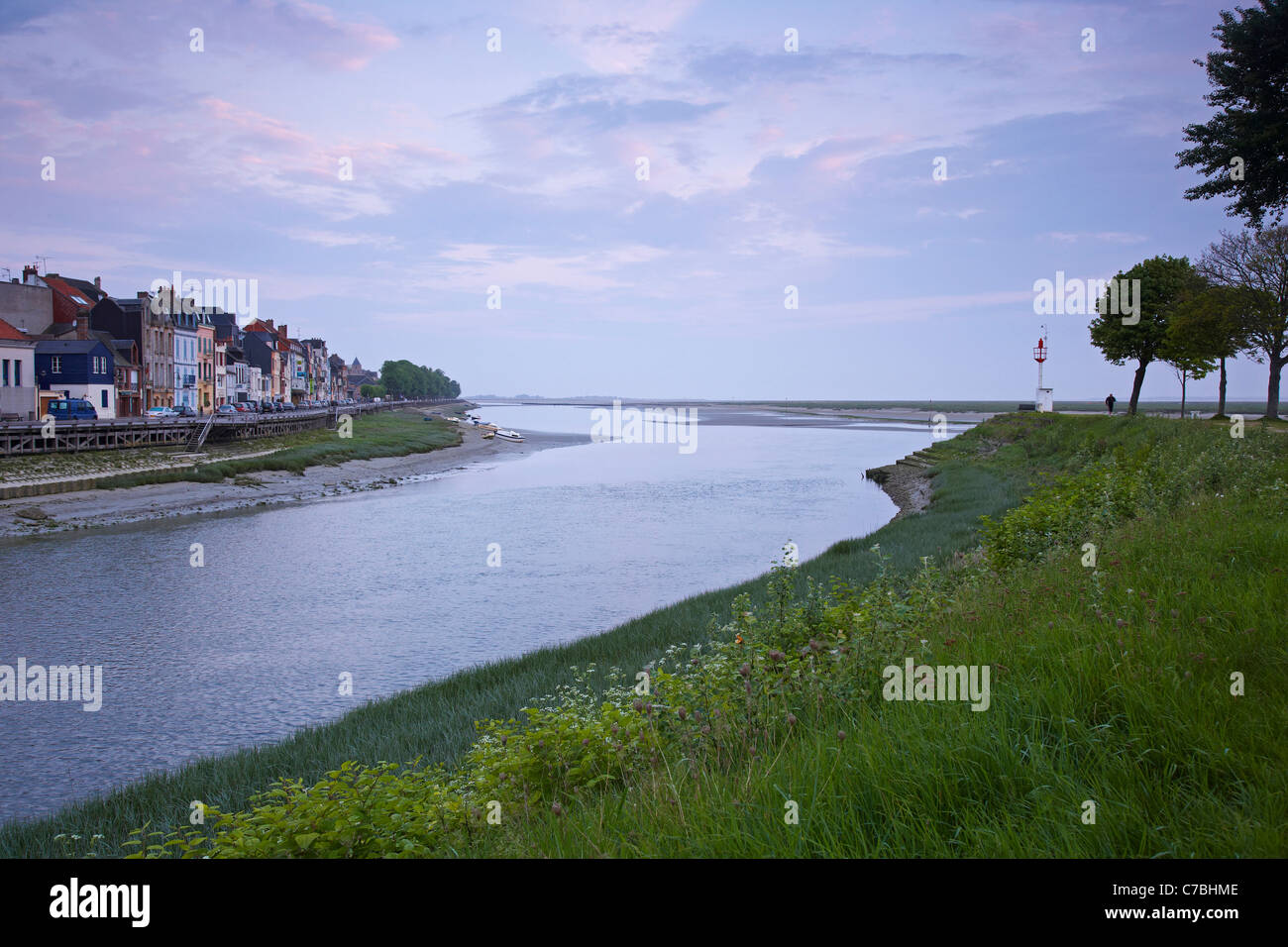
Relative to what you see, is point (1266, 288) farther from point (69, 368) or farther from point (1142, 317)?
point (69, 368)

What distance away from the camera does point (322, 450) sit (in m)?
69.1

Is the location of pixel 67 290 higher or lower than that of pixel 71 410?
higher

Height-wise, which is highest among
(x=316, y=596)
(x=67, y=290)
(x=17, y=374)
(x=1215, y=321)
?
(x=67, y=290)

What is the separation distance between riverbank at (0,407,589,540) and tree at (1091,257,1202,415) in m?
50.3

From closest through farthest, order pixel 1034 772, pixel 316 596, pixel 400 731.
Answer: pixel 1034 772 < pixel 400 731 < pixel 316 596

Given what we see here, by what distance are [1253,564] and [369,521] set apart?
127ft

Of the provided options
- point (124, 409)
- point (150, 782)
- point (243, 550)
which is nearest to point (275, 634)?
point (150, 782)

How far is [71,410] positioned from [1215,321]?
225ft

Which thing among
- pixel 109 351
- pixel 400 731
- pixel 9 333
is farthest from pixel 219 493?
pixel 400 731

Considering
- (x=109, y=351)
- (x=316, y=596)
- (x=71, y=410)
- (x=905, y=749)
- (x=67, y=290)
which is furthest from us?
(x=67, y=290)

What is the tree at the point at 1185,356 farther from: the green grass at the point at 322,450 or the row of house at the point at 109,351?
the row of house at the point at 109,351

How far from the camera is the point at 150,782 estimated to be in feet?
36.6

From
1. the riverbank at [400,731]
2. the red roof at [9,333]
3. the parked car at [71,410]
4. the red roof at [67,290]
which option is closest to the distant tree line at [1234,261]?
the riverbank at [400,731]

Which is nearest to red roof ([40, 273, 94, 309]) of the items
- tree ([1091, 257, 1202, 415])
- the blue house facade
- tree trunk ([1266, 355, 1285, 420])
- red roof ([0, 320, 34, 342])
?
the blue house facade
